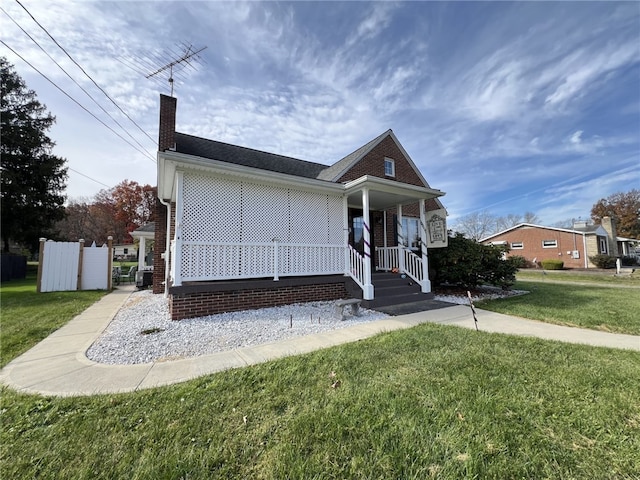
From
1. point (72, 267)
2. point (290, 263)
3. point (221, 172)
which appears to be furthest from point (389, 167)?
point (72, 267)

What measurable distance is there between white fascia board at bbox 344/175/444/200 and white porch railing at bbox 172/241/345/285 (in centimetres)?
191

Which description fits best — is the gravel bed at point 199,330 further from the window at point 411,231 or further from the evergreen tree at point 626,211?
the evergreen tree at point 626,211

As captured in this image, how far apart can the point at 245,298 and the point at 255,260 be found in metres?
1.01

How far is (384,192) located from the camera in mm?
8414

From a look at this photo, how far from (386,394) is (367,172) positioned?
955cm

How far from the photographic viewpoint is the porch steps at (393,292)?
24.6 ft

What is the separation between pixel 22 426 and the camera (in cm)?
222

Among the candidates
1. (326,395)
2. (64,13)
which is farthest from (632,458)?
(64,13)

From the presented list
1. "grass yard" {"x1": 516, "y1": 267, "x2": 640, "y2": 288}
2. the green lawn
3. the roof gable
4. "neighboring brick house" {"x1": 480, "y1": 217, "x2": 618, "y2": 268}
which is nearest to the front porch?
the roof gable

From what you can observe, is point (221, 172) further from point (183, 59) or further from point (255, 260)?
point (183, 59)

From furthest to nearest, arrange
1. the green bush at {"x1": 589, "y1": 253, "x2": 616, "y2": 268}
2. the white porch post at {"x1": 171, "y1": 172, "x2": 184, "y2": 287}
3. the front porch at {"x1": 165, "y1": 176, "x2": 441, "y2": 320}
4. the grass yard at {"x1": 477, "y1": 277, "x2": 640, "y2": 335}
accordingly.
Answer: the green bush at {"x1": 589, "y1": 253, "x2": 616, "y2": 268}
the front porch at {"x1": 165, "y1": 176, "x2": 441, "y2": 320}
the white porch post at {"x1": 171, "y1": 172, "x2": 184, "y2": 287}
the grass yard at {"x1": 477, "y1": 277, "x2": 640, "y2": 335}

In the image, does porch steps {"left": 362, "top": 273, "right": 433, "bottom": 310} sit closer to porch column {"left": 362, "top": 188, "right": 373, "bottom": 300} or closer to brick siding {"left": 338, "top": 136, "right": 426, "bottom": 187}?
porch column {"left": 362, "top": 188, "right": 373, "bottom": 300}

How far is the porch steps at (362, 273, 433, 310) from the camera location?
24.6 feet

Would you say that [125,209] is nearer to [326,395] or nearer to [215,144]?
[215,144]
